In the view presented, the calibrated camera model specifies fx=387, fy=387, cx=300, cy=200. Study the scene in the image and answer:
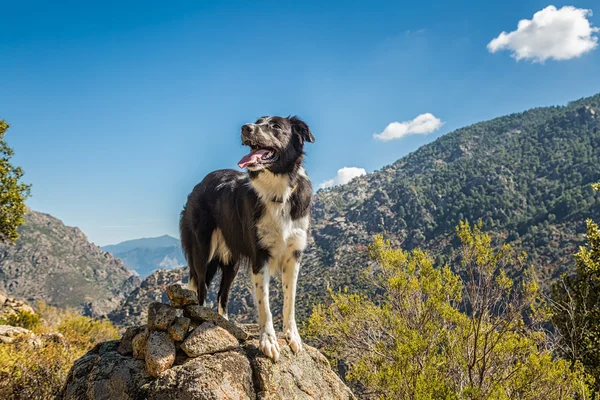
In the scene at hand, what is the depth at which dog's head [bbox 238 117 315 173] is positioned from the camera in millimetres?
4230

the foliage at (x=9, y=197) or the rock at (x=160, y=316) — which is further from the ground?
the foliage at (x=9, y=197)

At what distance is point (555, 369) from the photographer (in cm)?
703

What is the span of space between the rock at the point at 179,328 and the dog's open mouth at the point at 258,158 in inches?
73.9

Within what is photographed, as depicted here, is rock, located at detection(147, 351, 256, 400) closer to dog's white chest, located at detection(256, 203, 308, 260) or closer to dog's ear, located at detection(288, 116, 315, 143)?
dog's white chest, located at detection(256, 203, 308, 260)

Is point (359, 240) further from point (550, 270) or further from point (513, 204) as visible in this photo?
point (550, 270)

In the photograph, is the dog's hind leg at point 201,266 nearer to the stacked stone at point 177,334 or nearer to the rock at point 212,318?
the stacked stone at point 177,334

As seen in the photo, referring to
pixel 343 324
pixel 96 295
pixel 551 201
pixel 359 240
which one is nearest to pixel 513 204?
pixel 551 201

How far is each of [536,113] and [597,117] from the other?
5641 cm

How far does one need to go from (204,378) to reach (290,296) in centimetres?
141

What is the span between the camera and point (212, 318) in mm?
4605

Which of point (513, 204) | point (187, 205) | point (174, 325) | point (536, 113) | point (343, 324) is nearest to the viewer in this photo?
point (174, 325)

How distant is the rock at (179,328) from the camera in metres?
4.21

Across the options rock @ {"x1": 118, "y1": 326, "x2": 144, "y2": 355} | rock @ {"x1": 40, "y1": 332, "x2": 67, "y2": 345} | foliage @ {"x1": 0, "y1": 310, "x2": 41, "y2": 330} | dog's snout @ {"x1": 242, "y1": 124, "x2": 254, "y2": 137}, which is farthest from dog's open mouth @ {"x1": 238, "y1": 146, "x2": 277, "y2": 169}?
foliage @ {"x1": 0, "y1": 310, "x2": 41, "y2": 330}

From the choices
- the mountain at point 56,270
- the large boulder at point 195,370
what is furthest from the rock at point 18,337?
the mountain at point 56,270
